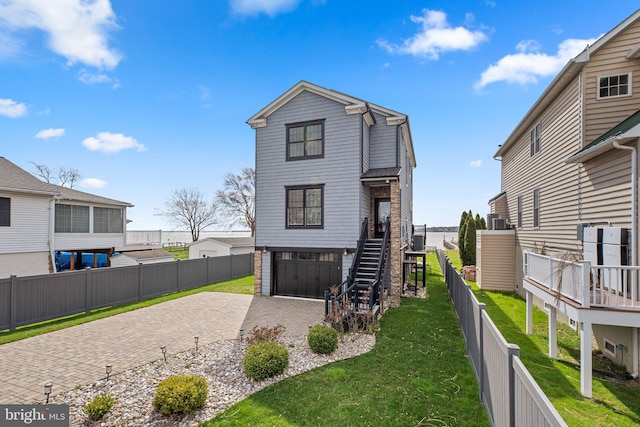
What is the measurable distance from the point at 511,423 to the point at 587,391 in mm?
3812

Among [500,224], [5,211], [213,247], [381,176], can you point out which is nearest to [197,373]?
[381,176]

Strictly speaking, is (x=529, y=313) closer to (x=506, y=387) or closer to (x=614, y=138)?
(x=614, y=138)

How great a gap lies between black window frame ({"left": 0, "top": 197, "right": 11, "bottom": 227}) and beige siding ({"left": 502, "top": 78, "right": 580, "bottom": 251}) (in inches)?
988

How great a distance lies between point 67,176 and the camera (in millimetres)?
37125

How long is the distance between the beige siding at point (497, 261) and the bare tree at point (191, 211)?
4240 cm

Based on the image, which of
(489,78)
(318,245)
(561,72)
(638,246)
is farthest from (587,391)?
(489,78)

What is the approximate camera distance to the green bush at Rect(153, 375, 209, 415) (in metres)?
4.79

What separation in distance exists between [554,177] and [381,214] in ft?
23.2

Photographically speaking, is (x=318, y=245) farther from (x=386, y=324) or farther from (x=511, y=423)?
(x=511, y=423)

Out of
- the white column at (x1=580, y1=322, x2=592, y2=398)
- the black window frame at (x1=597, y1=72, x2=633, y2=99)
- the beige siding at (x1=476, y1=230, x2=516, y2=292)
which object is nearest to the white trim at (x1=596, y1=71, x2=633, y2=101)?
the black window frame at (x1=597, y1=72, x2=633, y2=99)

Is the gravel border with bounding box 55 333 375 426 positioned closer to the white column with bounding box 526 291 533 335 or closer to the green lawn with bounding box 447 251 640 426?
the green lawn with bounding box 447 251 640 426

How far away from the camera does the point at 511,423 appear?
→ 10.8 ft

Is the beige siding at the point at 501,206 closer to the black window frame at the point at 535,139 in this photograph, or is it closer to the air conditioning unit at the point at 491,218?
the air conditioning unit at the point at 491,218

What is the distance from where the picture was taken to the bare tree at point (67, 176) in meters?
36.9
